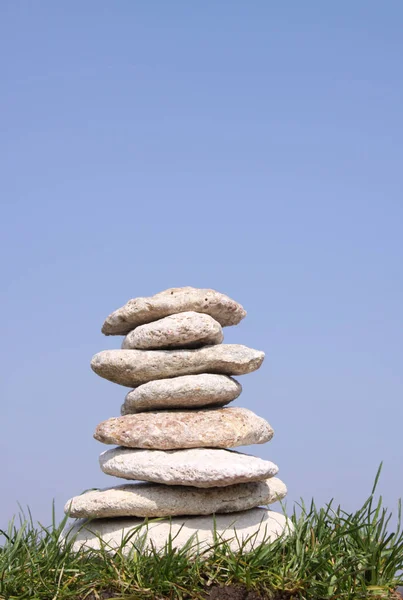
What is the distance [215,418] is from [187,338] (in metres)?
1.07

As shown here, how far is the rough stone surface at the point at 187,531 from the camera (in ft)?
28.2

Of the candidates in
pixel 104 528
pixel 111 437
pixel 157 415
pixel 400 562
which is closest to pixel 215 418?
pixel 157 415

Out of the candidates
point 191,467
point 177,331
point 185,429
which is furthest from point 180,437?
point 177,331

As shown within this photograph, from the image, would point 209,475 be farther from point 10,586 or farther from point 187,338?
point 10,586

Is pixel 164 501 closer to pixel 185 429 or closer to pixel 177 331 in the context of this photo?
pixel 185 429

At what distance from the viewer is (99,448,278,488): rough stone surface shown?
28.4ft

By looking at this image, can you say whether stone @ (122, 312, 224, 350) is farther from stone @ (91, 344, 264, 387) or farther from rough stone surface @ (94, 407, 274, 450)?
rough stone surface @ (94, 407, 274, 450)

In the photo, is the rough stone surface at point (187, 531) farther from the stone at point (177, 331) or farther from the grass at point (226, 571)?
the stone at point (177, 331)

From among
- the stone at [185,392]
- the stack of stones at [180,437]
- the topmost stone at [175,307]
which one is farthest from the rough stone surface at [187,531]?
the topmost stone at [175,307]

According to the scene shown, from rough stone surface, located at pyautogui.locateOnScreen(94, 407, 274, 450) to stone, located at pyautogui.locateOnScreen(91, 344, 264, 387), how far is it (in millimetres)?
511

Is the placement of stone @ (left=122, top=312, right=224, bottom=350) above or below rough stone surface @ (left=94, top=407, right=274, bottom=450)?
above

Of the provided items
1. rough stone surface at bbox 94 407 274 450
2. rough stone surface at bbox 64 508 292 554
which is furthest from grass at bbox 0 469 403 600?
rough stone surface at bbox 94 407 274 450

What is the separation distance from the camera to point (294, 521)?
975 centimetres

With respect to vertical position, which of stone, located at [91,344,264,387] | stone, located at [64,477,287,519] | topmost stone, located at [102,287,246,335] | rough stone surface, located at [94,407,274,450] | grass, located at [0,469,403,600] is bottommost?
grass, located at [0,469,403,600]
